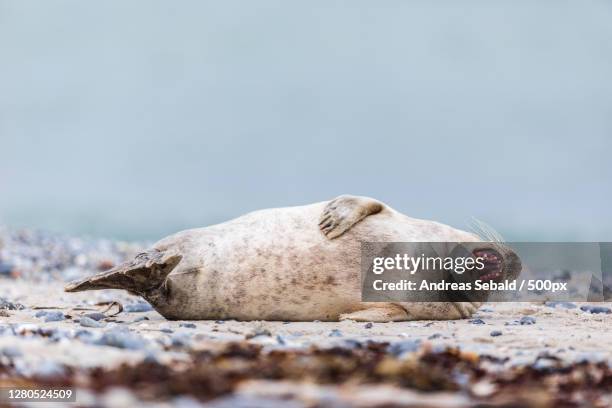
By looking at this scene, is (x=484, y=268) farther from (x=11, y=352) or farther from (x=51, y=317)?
(x=11, y=352)

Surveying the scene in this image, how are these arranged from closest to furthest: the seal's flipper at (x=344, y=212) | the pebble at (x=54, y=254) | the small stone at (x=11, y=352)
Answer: the small stone at (x=11, y=352) < the seal's flipper at (x=344, y=212) < the pebble at (x=54, y=254)

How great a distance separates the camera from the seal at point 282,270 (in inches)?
269

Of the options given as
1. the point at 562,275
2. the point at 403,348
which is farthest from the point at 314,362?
the point at 562,275

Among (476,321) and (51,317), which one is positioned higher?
(51,317)

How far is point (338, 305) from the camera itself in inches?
270

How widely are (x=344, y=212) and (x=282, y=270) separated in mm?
753

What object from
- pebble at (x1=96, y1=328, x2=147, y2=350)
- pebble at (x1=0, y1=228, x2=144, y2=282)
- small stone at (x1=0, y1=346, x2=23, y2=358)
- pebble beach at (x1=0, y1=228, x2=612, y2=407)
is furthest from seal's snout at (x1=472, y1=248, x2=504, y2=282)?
pebble at (x1=0, y1=228, x2=144, y2=282)

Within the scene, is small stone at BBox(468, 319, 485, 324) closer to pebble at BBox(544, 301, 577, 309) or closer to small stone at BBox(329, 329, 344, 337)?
small stone at BBox(329, 329, 344, 337)

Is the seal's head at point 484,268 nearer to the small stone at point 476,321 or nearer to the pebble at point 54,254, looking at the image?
the small stone at point 476,321

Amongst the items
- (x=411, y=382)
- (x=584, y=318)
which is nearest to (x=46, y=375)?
(x=411, y=382)

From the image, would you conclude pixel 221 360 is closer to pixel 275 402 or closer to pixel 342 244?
pixel 275 402

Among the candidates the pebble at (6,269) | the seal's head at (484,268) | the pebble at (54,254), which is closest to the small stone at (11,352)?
the seal's head at (484,268)

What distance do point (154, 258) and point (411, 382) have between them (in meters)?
4.31

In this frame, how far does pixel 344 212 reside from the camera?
7016mm
